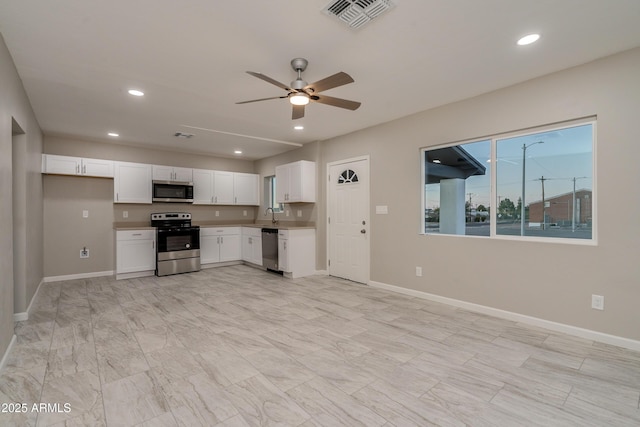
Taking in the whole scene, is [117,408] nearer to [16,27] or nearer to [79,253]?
[16,27]

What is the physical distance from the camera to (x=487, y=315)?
339cm

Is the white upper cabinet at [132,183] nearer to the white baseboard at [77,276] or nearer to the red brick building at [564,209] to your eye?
the white baseboard at [77,276]

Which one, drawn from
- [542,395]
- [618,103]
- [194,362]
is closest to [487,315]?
[542,395]

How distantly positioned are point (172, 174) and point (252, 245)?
88.1 inches

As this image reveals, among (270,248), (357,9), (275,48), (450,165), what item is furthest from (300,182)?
(357,9)

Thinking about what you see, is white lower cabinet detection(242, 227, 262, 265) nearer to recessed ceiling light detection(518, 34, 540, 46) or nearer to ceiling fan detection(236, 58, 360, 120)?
ceiling fan detection(236, 58, 360, 120)

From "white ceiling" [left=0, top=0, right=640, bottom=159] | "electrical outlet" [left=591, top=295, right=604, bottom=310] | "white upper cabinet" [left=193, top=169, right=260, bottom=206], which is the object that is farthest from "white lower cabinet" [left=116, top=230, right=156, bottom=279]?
"electrical outlet" [left=591, top=295, right=604, bottom=310]

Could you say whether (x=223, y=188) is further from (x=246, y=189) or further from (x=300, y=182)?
(x=300, y=182)

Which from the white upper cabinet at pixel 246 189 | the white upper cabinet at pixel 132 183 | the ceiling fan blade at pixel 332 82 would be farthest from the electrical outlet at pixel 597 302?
the white upper cabinet at pixel 132 183

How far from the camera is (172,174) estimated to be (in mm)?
6094

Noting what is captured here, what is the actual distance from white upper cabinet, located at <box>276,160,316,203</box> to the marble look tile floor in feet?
8.03

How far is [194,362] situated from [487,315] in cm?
315

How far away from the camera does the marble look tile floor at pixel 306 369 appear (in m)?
1.77

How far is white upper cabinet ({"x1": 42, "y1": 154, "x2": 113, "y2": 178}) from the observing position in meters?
4.92
